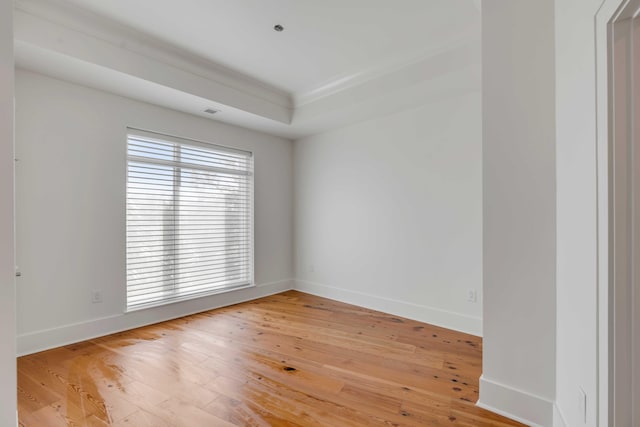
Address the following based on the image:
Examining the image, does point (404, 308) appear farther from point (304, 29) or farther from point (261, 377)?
point (304, 29)

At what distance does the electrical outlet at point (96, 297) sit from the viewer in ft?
9.51

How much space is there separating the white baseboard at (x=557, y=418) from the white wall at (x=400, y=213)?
134 cm

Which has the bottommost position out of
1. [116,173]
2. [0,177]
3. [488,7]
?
[0,177]

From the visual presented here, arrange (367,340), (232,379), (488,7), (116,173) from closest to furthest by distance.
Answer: (488,7)
(232,379)
(367,340)
(116,173)

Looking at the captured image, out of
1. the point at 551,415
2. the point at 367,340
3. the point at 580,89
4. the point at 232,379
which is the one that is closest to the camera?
the point at 580,89

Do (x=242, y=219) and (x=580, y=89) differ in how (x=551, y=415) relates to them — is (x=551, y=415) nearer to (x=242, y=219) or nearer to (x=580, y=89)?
(x=580, y=89)

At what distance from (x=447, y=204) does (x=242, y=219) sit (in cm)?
282

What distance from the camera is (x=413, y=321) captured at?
3.34m

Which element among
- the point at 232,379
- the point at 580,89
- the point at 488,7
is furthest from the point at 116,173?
the point at 580,89

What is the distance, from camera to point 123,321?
308 centimetres

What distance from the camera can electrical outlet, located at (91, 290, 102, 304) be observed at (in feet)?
9.51
